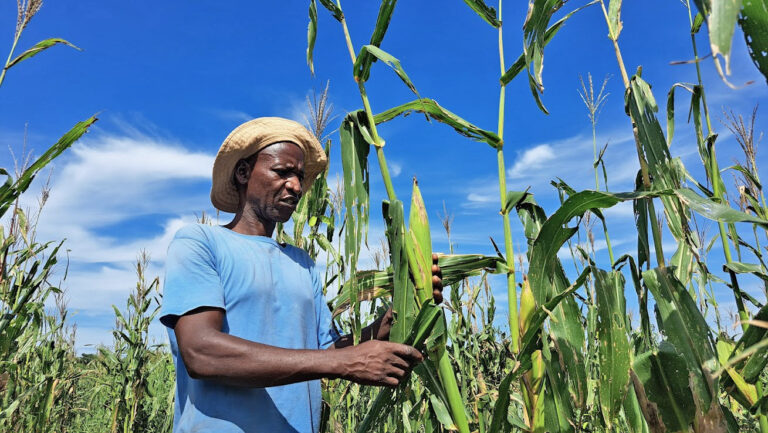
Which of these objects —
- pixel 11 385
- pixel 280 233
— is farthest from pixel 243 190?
pixel 11 385

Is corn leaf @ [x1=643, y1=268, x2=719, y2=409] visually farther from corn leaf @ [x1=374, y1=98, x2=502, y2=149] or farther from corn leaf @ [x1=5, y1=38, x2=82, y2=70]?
corn leaf @ [x1=5, y1=38, x2=82, y2=70]

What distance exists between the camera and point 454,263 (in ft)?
4.95

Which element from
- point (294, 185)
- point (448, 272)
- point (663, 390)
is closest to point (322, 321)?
point (294, 185)

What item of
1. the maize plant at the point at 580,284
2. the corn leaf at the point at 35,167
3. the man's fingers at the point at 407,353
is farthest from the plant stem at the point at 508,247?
the corn leaf at the point at 35,167

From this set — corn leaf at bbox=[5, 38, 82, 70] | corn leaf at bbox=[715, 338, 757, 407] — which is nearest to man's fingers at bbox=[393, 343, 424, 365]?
corn leaf at bbox=[715, 338, 757, 407]

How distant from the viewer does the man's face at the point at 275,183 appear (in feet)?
6.86

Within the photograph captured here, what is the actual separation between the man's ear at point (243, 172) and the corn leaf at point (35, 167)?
582 mm

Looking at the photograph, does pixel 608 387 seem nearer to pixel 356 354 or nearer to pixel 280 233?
pixel 356 354

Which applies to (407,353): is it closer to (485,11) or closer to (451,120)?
(451,120)

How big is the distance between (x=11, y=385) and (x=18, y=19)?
8.07 ft

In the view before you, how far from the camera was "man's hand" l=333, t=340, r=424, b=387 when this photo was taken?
53.2 inches

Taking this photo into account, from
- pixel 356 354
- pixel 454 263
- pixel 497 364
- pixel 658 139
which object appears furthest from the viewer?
pixel 497 364

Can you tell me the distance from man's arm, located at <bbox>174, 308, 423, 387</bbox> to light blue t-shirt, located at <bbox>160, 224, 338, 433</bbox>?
14cm

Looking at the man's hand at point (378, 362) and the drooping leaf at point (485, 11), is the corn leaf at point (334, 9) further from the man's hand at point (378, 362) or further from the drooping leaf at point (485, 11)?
the man's hand at point (378, 362)
